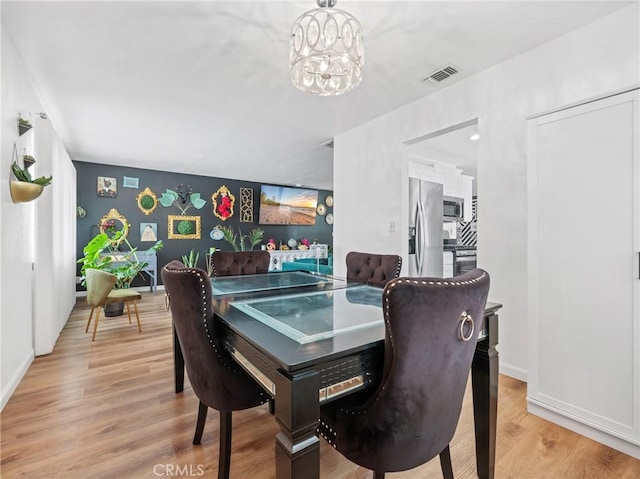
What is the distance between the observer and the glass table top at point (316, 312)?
43.0 inches

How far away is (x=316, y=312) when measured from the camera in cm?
138

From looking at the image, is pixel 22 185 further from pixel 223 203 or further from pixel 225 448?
pixel 223 203

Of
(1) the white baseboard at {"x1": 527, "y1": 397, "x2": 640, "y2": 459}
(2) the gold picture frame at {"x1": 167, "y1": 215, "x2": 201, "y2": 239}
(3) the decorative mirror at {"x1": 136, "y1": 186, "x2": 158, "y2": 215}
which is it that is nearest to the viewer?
(1) the white baseboard at {"x1": 527, "y1": 397, "x2": 640, "y2": 459}

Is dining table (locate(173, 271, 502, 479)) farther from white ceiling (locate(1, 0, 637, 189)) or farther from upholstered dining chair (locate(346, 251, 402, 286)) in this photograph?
white ceiling (locate(1, 0, 637, 189))

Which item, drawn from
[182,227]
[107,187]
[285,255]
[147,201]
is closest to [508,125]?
[285,255]

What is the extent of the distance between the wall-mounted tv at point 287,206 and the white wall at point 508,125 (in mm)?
4509

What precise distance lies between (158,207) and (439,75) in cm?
571

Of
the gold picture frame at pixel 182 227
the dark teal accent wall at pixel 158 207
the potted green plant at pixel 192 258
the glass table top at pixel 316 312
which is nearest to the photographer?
the glass table top at pixel 316 312

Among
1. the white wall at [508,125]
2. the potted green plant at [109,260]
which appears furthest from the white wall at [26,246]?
the white wall at [508,125]

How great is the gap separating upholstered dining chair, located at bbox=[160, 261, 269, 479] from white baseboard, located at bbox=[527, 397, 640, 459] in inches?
68.9

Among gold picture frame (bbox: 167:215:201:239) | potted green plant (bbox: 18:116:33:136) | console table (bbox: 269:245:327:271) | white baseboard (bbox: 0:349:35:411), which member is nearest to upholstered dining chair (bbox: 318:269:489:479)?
white baseboard (bbox: 0:349:35:411)

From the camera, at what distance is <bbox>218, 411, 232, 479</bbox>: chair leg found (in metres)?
1.29

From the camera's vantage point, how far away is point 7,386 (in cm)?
202

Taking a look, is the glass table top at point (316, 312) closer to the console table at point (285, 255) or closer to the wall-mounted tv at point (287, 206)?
the console table at point (285, 255)
